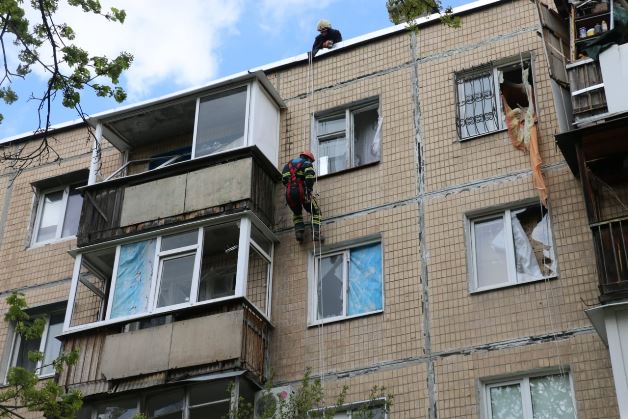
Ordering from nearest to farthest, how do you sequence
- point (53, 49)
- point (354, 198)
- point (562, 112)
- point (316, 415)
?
point (53, 49) < point (316, 415) < point (562, 112) < point (354, 198)

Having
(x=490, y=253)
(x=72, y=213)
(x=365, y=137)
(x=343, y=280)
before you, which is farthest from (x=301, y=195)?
(x=72, y=213)

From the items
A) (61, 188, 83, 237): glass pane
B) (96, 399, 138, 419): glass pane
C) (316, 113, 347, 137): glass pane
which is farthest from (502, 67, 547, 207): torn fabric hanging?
(61, 188, 83, 237): glass pane

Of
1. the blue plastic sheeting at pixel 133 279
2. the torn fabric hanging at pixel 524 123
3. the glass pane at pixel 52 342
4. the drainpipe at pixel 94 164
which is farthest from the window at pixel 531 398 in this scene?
the drainpipe at pixel 94 164

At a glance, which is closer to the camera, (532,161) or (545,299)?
(545,299)

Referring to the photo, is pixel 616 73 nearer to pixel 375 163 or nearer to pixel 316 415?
pixel 375 163

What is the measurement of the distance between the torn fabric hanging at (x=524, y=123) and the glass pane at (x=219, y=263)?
184 inches

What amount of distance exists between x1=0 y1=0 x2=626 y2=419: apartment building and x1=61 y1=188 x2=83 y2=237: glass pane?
69mm

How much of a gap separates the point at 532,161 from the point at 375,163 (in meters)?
2.73

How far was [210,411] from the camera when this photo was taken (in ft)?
50.7

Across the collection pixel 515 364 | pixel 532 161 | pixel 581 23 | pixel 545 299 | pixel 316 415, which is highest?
pixel 581 23

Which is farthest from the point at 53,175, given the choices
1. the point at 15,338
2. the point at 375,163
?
the point at 375,163

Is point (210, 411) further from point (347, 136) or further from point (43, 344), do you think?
point (347, 136)

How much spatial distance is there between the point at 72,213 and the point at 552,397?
1022cm

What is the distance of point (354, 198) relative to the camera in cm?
1708
